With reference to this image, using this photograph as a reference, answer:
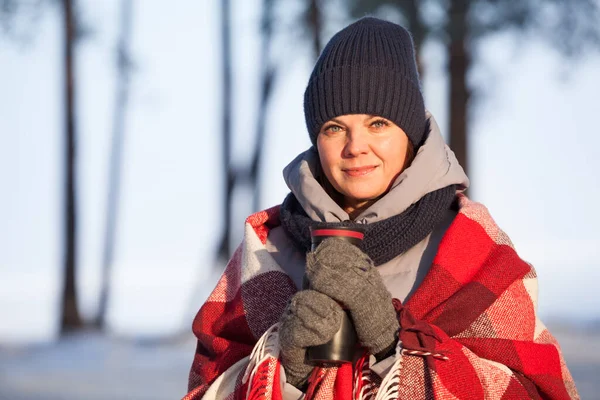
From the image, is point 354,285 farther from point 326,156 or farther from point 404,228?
point 326,156

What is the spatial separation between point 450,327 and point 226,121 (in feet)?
31.5

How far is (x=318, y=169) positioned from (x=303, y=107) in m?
0.19

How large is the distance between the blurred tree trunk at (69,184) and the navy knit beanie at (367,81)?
10.0 m

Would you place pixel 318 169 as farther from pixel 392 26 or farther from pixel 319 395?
pixel 319 395

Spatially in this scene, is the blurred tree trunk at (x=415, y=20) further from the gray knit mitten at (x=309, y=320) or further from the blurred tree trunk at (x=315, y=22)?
the gray knit mitten at (x=309, y=320)

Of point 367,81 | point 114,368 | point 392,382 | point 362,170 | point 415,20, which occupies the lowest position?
point 114,368

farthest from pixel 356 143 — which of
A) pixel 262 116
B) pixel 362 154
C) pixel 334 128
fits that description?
pixel 262 116

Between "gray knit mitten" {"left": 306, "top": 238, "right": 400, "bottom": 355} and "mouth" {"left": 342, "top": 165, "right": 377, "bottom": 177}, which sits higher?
"mouth" {"left": 342, "top": 165, "right": 377, "bottom": 177}

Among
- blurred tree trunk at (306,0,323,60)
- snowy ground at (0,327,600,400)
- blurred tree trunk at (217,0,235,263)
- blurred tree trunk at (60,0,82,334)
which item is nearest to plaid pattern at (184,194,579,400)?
snowy ground at (0,327,600,400)

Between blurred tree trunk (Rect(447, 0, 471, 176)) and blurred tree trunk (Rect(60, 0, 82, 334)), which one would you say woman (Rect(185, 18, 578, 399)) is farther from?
blurred tree trunk (Rect(60, 0, 82, 334))

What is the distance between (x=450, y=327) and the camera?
246 cm

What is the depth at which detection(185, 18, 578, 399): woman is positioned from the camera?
2.27 metres

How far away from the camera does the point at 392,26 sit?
2896 mm

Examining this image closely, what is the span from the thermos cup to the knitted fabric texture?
30 cm
